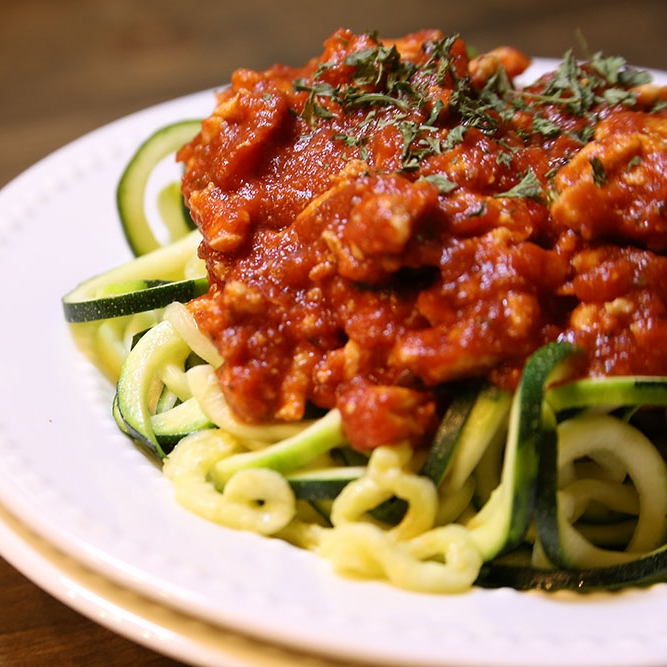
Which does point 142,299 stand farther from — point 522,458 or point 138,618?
point 522,458

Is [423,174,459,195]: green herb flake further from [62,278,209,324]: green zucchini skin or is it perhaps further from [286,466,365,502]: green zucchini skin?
[62,278,209,324]: green zucchini skin

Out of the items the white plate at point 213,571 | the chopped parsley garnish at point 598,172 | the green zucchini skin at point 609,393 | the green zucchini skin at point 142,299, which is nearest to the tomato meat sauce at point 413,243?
the chopped parsley garnish at point 598,172

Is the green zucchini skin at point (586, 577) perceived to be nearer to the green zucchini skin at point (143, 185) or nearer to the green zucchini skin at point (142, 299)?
the green zucchini skin at point (142, 299)

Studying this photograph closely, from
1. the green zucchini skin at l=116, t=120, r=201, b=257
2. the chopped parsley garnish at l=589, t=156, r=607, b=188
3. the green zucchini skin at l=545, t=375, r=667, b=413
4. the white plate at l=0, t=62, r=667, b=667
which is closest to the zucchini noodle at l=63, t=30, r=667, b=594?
the green zucchini skin at l=545, t=375, r=667, b=413

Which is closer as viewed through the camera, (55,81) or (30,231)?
(30,231)

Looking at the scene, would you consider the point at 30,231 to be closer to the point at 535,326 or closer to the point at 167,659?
the point at 167,659

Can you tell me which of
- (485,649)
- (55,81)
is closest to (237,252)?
(485,649)
